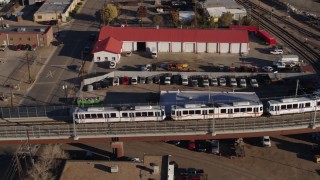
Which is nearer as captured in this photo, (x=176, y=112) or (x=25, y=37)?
(x=176, y=112)

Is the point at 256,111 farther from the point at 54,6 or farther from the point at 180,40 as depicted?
the point at 54,6

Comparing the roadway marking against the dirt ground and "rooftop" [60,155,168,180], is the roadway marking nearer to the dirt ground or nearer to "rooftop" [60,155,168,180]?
the dirt ground

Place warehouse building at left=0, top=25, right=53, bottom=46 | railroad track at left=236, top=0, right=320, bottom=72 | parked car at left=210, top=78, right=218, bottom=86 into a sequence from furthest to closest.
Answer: warehouse building at left=0, top=25, right=53, bottom=46, railroad track at left=236, top=0, right=320, bottom=72, parked car at left=210, top=78, right=218, bottom=86

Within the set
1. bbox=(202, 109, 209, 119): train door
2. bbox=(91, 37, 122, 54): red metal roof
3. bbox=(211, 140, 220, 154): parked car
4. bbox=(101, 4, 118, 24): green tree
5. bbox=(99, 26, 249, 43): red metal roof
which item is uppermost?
bbox=(101, 4, 118, 24): green tree

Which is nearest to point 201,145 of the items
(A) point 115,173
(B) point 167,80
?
(A) point 115,173

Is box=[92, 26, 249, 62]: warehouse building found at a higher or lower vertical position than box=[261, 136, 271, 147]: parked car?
higher

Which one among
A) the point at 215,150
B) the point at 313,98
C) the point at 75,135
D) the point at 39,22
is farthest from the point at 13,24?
the point at 313,98

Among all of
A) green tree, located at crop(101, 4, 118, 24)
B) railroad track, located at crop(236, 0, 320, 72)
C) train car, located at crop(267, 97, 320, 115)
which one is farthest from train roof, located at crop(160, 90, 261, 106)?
green tree, located at crop(101, 4, 118, 24)
